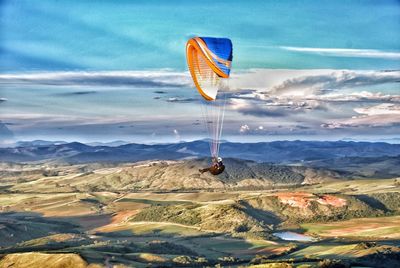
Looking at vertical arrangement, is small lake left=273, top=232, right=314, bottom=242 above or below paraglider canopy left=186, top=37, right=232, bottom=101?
below

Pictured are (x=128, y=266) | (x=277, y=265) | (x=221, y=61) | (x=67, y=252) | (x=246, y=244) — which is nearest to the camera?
(x=221, y=61)

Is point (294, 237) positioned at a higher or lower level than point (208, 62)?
lower

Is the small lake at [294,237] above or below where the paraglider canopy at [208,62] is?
below

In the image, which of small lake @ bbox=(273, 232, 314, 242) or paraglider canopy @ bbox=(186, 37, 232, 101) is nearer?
paraglider canopy @ bbox=(186, 37, 232, 101)

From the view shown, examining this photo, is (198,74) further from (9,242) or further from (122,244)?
(9,242)

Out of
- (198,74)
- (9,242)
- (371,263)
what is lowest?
(9,242)

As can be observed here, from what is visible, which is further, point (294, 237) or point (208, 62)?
point (294, 237)

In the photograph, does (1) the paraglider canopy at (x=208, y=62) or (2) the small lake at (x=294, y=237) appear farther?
(2) the small lake at (x=294, y=237)

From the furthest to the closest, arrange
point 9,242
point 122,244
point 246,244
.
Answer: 1. point 9,242
2. point 246,244
3. point 122,244

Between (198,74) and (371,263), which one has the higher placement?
(198,74)

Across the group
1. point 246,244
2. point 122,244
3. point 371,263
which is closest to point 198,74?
point 371,263

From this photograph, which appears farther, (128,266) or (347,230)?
(347,230)
